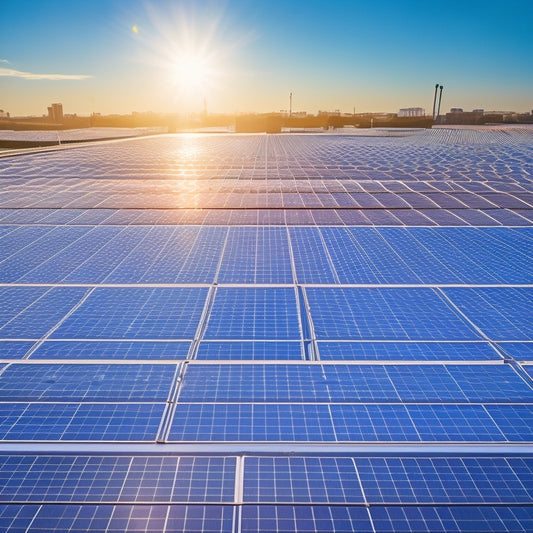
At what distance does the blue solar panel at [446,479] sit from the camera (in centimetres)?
352

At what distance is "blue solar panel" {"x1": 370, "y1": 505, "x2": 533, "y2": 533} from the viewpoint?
10.8ft

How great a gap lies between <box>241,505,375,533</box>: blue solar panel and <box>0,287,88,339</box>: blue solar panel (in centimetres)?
390

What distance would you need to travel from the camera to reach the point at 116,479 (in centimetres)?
367

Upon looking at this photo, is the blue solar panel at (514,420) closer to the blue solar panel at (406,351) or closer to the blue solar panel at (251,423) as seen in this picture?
the blue solar panel at (406,351)

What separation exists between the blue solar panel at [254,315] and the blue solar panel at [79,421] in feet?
5.39

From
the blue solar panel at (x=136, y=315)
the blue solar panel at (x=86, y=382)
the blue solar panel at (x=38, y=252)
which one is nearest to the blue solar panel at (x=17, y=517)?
the blue solar panel at (x=86, y=382)

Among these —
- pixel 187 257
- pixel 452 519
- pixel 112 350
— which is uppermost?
pixel 187 257

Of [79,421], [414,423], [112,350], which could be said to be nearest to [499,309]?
[414,423]

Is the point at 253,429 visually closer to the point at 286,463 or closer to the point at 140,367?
the point at 286,463

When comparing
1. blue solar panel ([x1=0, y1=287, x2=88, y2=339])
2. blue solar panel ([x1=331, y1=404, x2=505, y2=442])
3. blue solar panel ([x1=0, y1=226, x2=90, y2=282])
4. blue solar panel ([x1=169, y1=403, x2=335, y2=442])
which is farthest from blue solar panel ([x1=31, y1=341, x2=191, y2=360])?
blue solar panel ([x1=0, y1=226, x2=90, y2=282])

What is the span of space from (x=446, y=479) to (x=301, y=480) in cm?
116

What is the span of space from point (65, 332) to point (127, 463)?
2.74 m

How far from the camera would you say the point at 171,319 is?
637cm

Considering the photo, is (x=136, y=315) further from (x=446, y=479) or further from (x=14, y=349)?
(x=446, y=479)
